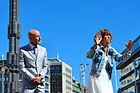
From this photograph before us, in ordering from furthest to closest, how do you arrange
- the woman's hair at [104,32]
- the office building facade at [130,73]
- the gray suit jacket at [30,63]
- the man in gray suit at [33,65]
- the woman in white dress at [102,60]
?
the office building facade at [130,73]
the woman's hair at [104,32]
the woman in white dress at [102,60]
the gray suit jacket at [30,63]
the man in gray suit at [33,65]

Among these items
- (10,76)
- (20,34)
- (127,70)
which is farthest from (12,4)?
(127,70)

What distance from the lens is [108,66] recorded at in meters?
8.23

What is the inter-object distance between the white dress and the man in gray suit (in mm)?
1217

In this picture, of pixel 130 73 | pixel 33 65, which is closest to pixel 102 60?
pixel 33 65

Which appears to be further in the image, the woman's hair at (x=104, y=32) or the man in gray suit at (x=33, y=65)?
the woman's hair at (x=104, y=32)

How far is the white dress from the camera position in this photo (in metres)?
7.90

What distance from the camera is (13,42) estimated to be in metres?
63.9

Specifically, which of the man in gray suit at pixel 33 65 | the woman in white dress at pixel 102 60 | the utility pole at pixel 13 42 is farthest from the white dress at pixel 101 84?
the utility pole at pixel 13 42

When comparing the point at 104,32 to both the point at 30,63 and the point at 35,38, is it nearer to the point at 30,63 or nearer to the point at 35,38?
the point at 35,38

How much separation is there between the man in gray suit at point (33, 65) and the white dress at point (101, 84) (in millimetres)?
1217

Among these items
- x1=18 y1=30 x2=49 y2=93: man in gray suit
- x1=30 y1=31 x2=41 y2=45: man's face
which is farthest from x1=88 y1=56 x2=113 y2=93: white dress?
x1=30 y1=31 x2=41 y2=45: man's face

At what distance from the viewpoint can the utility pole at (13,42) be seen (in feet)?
203

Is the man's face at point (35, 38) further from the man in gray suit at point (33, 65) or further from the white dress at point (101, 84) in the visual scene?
the white dress at point (101, 84)

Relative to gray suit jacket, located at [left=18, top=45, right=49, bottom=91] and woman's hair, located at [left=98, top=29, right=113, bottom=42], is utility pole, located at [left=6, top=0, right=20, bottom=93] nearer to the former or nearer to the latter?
woman's hair, located at [left=98, top=29, right=113, bottom=42]
